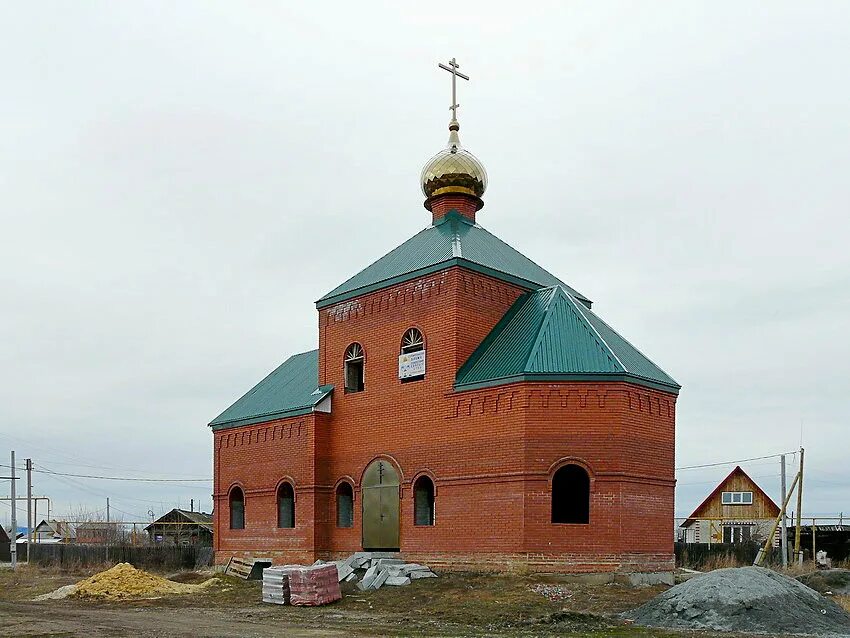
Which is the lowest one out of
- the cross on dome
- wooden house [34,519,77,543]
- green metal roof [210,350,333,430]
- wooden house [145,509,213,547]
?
wooden house [34,519,77,543]

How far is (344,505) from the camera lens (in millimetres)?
25344

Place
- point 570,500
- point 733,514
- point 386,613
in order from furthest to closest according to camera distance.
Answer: point 733,514
point 570,500
point 386,613

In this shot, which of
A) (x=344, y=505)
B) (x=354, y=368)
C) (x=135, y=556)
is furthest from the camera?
(x=135, y=556)

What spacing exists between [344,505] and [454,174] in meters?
9.62

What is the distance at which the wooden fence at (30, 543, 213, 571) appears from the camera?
33469 mm

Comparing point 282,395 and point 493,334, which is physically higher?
point 493,334

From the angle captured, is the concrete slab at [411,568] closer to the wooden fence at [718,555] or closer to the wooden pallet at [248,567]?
the wooden pallet at [248,567]

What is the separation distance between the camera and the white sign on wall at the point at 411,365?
23.2 metres

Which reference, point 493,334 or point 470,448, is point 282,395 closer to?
point 493,334

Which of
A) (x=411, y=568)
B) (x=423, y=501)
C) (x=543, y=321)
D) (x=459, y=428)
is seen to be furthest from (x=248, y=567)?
(x=543, y=321)

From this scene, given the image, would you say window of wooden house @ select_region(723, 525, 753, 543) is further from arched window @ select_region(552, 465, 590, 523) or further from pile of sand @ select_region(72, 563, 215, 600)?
pile of sand @ select_region(72, 563, 215, 600)

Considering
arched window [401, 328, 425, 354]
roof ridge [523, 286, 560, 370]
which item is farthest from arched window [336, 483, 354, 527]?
roof ridge [523, 286, 560, 370]

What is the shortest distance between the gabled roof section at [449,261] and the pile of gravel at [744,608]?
969cm

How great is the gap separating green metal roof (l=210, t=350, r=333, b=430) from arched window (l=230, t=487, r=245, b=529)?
205 centimetres
